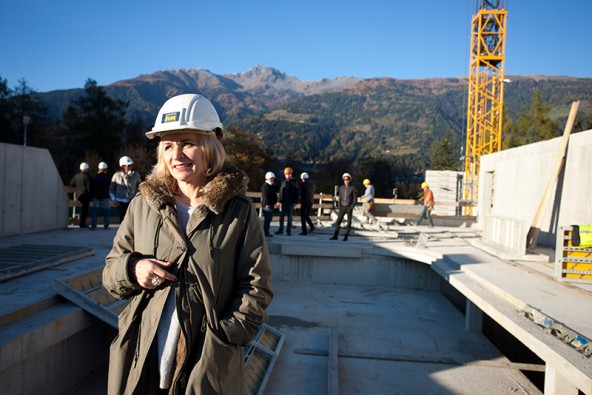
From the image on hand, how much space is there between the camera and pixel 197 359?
175 centimetres

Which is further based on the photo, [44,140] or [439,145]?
[439,145]

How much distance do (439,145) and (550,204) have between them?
58983mm

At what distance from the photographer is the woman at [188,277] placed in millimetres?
1748

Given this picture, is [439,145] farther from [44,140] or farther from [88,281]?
[88,281]

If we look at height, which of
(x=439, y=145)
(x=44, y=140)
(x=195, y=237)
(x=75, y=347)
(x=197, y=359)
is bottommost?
(x=75, y=347)

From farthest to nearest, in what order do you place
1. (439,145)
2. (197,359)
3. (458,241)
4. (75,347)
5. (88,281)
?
1. (439,145)
2. (458,241)
3. (88,281)
4. (75,347)
5. (197,359)

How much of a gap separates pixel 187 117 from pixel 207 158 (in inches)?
8.1

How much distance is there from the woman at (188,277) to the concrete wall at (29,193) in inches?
313

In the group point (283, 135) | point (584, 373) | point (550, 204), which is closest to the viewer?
point (584, 373)

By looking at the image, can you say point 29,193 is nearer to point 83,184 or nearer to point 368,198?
point 83,184

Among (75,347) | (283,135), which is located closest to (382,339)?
(75,347)

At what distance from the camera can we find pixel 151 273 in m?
1.72

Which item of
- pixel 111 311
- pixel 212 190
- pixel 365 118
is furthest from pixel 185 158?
pixel 365 118

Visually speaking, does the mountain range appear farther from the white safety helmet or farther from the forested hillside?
Answer: the white safety helmet
